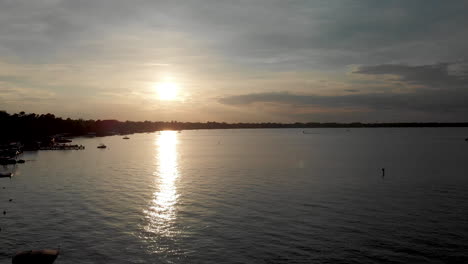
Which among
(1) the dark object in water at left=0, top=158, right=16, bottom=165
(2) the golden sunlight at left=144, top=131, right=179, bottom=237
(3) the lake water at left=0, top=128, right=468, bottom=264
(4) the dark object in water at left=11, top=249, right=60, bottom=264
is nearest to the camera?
(4) the dark object in water at left=11, top=249, right=60, bottom=264

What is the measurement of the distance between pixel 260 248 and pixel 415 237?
1976cm

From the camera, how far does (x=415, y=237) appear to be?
138 feet

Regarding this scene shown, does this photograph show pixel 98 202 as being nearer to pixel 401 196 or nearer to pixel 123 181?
pixel 123 181

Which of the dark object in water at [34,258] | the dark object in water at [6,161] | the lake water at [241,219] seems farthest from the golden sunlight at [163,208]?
the dark object in water at [6,161]

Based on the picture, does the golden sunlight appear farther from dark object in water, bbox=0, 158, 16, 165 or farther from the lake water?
dark object in water, bbox=0, 158, 16, 165

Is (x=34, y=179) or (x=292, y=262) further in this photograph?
(x=34, y=179)

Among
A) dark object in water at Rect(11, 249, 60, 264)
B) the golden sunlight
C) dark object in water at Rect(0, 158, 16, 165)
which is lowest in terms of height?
the golden sunlight

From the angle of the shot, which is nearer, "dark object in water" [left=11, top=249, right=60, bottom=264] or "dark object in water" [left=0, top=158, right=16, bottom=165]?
"dark object in water" [left=11, top=249, right=60, bottom=264]

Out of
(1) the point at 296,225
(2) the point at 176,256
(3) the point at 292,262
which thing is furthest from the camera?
(1) the point at 296,225

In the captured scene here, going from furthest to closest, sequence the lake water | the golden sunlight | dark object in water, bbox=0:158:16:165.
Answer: dark object in water, bbox=0:158:16:165, the golden sunlight, the lake water

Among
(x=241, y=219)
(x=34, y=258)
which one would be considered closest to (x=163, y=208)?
(x=241, y=219)

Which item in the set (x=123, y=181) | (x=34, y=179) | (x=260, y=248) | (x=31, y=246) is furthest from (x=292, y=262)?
(x=34, y=179)

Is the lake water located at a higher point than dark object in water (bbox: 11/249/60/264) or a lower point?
lower

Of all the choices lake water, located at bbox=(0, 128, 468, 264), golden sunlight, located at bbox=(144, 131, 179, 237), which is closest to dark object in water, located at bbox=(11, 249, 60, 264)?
lake water, located at bbox=(0, 128, 468, 264)
